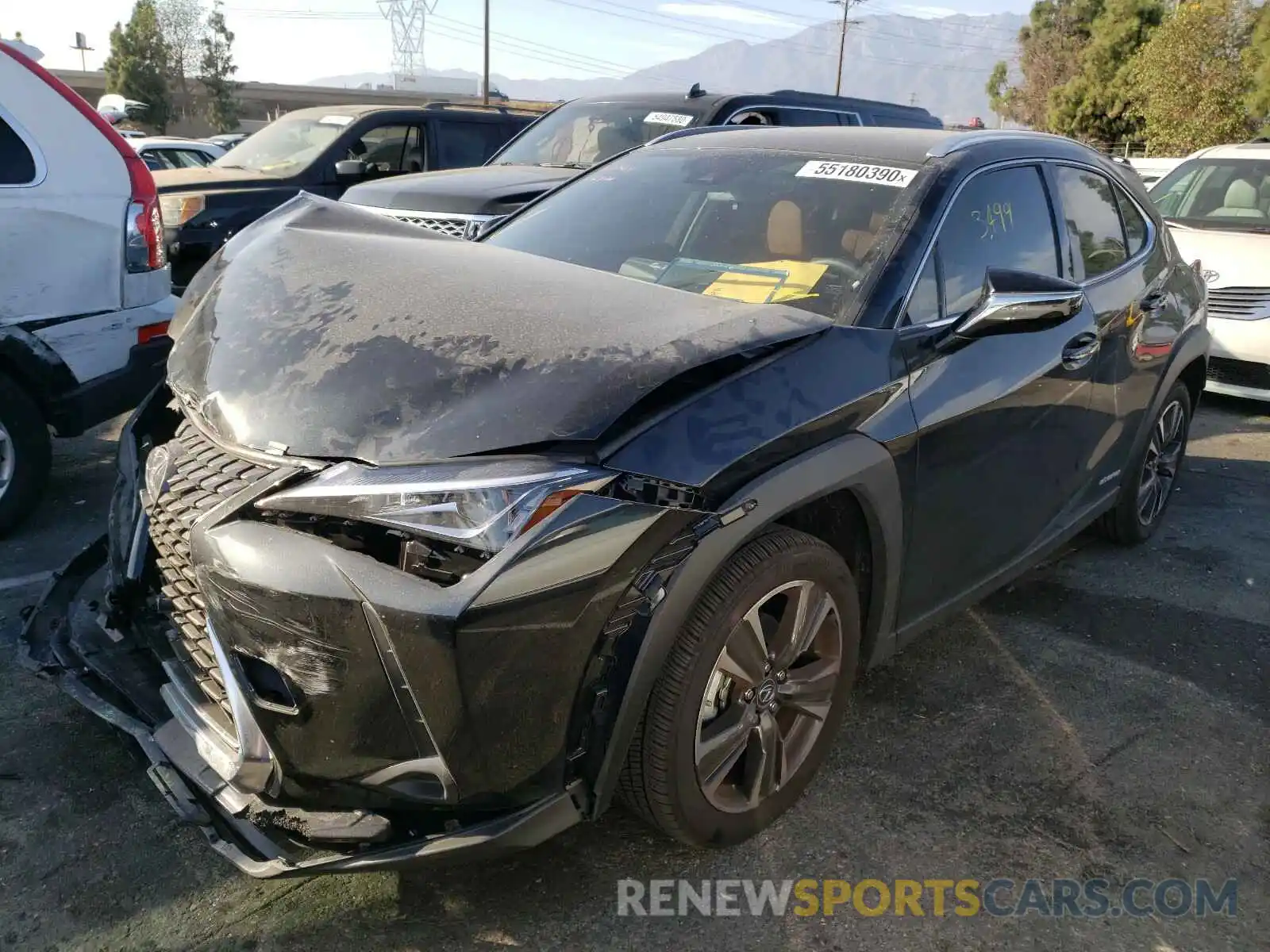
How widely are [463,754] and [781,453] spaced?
95 cm

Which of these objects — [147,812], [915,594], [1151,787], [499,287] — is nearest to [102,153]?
[499,287]

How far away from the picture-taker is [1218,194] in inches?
327

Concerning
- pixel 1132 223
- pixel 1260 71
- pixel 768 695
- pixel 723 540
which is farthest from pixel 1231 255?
pixel 1260 71

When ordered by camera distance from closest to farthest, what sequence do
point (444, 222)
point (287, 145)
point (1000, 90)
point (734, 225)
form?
1. point (734, 225)
2. point (444, 222)
3. point (287, 145)
4. point (1000, 90)

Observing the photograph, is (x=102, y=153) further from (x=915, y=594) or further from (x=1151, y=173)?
(x=1151, y=173)

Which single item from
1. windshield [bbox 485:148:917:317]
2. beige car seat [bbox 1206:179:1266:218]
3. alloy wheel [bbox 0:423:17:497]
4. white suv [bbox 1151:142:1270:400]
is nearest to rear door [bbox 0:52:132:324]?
alloy wheel [bbox 0:423:17:497]

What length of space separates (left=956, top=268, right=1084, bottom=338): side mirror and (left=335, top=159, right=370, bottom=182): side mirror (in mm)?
6794

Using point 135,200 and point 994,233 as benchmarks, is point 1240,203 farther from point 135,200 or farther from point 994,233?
point 135,200

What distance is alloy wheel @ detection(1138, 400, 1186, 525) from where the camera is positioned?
459cm

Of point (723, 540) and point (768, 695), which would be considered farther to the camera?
point (768, 695)

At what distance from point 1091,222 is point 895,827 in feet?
7.96

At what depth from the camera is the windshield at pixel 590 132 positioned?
7.85 metres

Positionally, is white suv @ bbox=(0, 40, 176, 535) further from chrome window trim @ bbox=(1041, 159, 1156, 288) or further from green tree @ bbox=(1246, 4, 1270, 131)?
green tree @ bbox=(1246, 4, 1270, 131)

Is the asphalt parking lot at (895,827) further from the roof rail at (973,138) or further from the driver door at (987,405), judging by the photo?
the roof rail at (973,138)
